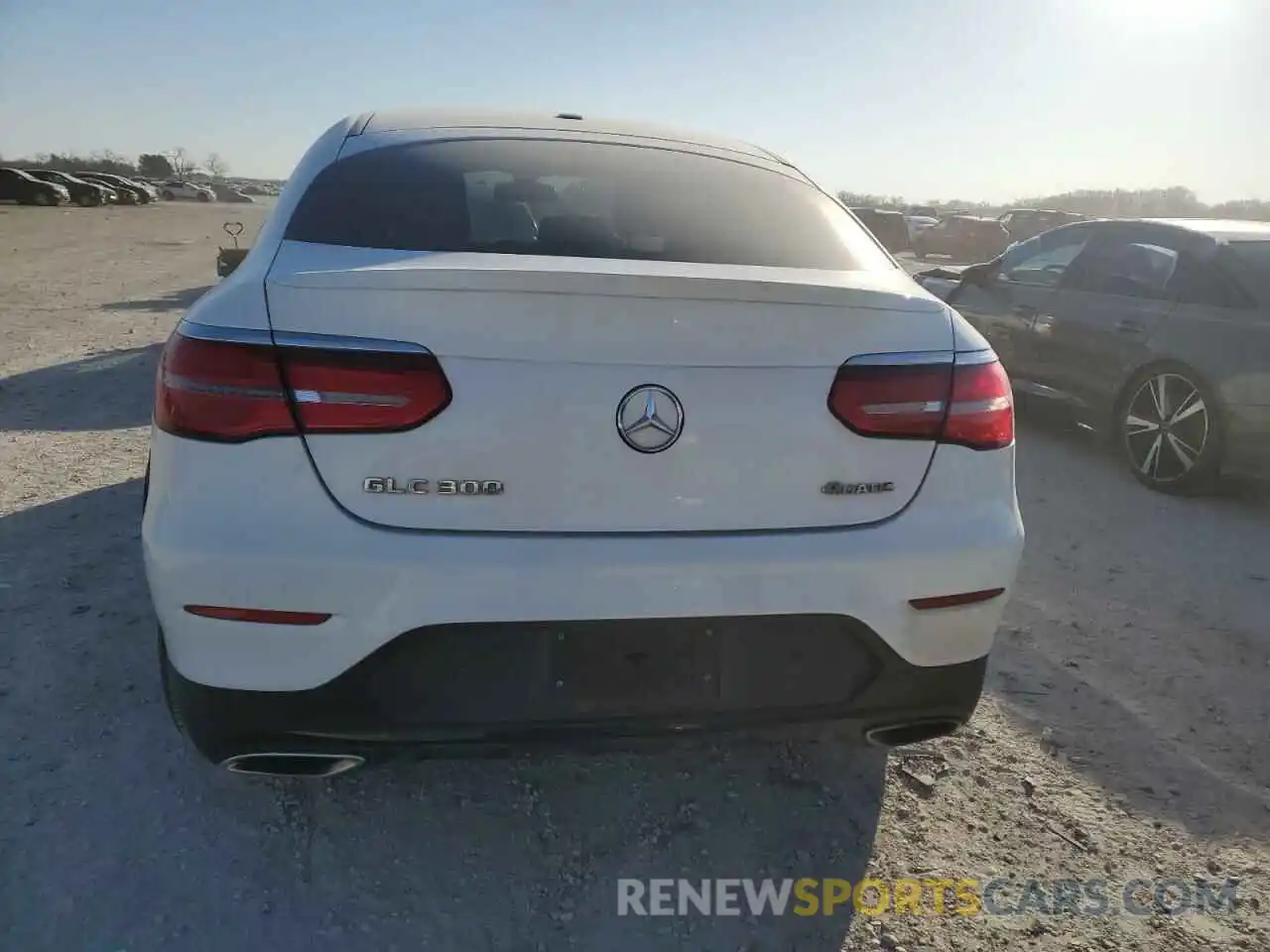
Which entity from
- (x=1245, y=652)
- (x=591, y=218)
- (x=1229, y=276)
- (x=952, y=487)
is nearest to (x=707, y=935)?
(x=952, y=487)

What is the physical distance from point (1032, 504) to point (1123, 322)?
4.74 ft

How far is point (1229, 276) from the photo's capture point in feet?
16.9

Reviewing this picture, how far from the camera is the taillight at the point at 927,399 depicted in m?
1.87

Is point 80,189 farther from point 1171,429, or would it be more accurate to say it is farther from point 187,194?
point 1171,429

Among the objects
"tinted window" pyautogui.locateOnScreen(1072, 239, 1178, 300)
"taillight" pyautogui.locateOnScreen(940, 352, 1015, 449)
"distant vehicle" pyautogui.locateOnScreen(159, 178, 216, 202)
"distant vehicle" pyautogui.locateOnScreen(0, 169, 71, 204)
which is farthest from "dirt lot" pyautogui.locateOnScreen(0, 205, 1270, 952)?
"distant vehicle" pyautogui.locateOnScreen(159, 178, 216, 202)

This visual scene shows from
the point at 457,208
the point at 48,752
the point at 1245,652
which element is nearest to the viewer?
the point at 457,208

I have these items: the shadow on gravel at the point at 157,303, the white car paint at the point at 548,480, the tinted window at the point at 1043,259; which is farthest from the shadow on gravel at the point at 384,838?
the shadow on gravel at the point at 157,303

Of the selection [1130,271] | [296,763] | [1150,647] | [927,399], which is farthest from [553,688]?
[1130,271]

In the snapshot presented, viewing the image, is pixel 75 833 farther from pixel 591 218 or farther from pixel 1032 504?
pixel 1032 504

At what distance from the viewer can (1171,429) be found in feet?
17.3

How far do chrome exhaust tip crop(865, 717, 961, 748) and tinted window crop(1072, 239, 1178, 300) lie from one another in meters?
4.38

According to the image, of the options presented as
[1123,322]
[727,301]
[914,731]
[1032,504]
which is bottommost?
[1032,504]

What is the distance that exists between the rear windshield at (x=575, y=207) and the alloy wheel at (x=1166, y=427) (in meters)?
3.40

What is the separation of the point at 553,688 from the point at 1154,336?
15.9 ft
